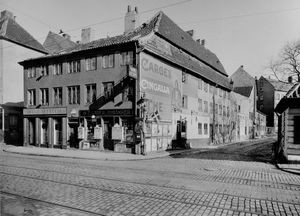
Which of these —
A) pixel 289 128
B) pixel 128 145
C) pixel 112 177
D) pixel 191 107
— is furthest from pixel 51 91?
pixel 289 128

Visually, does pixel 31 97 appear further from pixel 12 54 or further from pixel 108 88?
pixel 108 88

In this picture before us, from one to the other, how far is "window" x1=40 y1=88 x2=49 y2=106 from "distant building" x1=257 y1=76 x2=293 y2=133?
57.8m

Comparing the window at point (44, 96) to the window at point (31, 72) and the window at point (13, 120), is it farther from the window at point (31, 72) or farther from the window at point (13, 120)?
the window at point (13, 120)

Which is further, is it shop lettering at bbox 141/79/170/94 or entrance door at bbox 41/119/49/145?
entrance door at bbox 41/119/49/145

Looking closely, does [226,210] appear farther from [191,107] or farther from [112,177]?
[191,107]

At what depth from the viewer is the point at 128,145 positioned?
21578mm

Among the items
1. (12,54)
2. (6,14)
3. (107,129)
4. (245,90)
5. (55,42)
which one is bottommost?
(107,129)

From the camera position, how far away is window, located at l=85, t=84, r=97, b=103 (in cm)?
2381

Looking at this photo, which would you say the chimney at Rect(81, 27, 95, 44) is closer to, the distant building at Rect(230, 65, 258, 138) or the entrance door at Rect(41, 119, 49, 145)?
the entrance door at Rect(41, 119, 49, 145)

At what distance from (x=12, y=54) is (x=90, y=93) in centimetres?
1712

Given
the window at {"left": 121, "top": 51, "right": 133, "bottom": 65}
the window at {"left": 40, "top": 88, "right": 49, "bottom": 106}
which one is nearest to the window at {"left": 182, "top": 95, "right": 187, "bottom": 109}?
the window at {"left": 121, "top": 51, "right": 133, "bottom": 65}

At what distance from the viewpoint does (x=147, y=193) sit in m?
8.27

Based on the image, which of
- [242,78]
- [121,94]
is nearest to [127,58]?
[121,94]

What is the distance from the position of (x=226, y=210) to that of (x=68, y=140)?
2093cm
